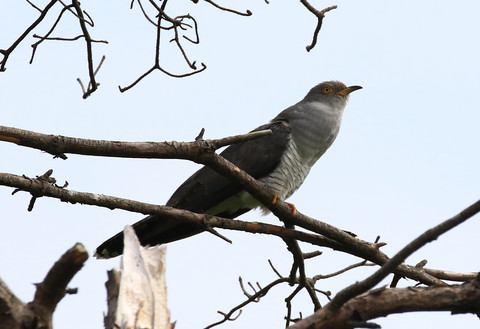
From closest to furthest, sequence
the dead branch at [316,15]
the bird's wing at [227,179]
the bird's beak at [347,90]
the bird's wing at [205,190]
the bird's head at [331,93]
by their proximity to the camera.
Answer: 1. the dead branch at [316,15]
2. the bird's wing at [205,190]
3. the bird's wing at [227,179]
4. the bird's head at [331,93]
5. the bird's beak at [347,90]

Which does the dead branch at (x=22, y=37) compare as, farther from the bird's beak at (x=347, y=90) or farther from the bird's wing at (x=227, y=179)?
the bird's beak at (x=347, y=90)

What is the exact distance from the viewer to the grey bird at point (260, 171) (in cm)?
493

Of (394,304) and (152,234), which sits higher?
(152,234)

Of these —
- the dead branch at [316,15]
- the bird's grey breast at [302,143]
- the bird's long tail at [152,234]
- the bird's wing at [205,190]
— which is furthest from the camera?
the bird's grey breast at [302,143]

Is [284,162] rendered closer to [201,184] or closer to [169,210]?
[201,184]

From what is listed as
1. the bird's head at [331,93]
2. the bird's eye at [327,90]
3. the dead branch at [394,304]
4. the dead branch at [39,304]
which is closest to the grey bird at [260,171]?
the bird's head at [331,93]

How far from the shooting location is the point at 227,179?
16.2ft

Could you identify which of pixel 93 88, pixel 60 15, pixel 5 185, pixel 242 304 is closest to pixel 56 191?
pixel 5 185

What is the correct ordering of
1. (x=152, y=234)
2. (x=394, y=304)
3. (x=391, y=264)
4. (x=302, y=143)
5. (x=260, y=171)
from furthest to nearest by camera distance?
(x=302, y=143) → (x=260, y=171) → (x=152, y=234) → (x=394, y=304) → (x=391, y=264)

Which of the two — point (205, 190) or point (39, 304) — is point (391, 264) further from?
point (205, 190)

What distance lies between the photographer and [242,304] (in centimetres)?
425

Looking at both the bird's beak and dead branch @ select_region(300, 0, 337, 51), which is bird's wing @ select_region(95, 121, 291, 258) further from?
dead branch @ select_region(300, 0, 337, 51)

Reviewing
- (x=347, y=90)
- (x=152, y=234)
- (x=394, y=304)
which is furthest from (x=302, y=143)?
(x=394, y=304)

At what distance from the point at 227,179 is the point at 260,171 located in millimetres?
463
